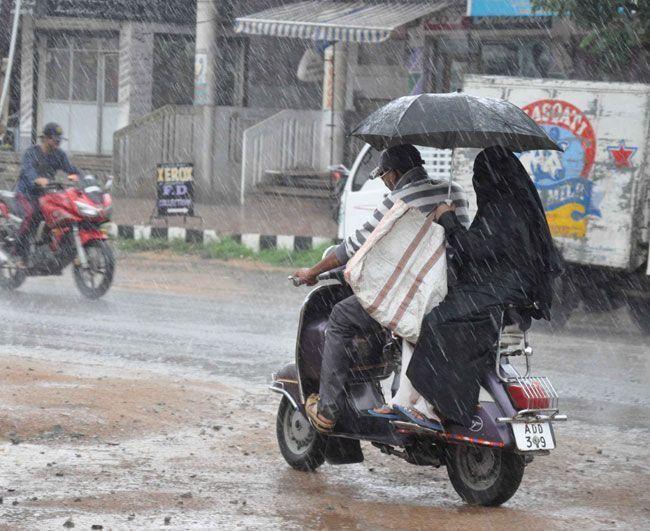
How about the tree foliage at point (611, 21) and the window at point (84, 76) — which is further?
the window at point (84, 76)

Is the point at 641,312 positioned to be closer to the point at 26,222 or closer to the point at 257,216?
the point at 26,222

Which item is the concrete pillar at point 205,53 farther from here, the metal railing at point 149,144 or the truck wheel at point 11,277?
the truck wheel at point 11,277

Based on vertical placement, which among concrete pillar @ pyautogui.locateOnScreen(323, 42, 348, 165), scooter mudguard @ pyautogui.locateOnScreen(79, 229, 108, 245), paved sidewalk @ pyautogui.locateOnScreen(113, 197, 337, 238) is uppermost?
concrete pillar @ pyautogui.locateOnScreen(323, 42, 348, 165)

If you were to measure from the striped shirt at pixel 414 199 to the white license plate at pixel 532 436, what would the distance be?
103 centimetres

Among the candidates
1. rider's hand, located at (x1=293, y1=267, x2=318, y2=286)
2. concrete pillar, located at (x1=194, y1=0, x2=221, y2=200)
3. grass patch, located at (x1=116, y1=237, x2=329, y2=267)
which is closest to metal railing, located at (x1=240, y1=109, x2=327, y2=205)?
concrete pillar, located at (x1=194, y1=0, x2=221, y2=200)

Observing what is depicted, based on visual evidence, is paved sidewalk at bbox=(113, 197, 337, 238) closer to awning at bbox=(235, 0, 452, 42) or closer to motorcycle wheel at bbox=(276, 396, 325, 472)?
awning at bbox=(235, 0, 452, 42)

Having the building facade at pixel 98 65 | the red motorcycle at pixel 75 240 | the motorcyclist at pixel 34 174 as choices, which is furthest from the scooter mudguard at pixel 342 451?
the building facade at pixel 98 65

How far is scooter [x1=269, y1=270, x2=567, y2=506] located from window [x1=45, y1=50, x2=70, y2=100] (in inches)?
899

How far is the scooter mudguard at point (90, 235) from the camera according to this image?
41.0ft

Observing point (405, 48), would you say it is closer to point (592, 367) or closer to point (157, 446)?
point (592, 367)

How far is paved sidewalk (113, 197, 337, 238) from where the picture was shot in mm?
19625

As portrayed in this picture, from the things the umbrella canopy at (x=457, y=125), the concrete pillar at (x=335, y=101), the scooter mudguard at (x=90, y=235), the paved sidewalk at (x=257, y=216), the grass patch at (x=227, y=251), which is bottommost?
the grass patch at (x=227, y=251)

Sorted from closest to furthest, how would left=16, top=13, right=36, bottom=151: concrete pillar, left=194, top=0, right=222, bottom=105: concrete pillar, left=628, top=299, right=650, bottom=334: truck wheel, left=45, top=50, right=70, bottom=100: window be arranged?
left=628, top=299, right=650, bottom=334: truck wheel, left=194, top=0, right=222, bottom=105: concrete pillar, left=16, top=13, right=36, bottom=151: concrete pillar, left=45, top=50, right=70, bottom=100: window

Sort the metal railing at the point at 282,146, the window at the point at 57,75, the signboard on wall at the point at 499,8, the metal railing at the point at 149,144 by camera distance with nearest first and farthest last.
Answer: the signboard on wall at the point at 499,8, the metal railing at the point at 282,146, the metal railing at the point at 149,144, the window at the point at 57,75
